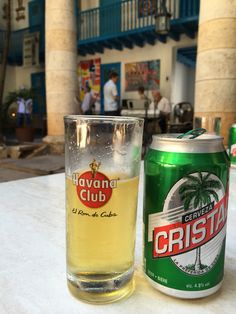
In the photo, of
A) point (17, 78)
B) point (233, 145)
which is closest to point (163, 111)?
point (233, 145)

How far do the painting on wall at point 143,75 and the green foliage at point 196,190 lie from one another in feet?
23.9

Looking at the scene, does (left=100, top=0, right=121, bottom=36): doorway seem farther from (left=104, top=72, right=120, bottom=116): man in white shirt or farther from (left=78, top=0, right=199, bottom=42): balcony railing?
(left=104, top=72, right=120, bottom=116): man in white shirt

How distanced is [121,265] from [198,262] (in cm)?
8

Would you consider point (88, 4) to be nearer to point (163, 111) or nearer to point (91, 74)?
point (91, 74)

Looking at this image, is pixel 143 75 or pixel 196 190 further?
pixel 143 75

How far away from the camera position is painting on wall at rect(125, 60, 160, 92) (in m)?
7.34

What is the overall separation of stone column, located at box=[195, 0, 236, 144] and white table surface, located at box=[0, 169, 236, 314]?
2505 mm

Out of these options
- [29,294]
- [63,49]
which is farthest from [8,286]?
[63,49]

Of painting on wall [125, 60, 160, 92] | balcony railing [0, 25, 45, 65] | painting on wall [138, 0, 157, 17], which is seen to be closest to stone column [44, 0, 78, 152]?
painting on wall [138, 0, 157, 17]

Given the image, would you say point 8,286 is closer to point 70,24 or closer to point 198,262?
point 198,262

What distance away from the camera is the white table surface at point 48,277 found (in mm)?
341

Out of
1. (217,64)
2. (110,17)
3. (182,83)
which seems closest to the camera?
(217,64)

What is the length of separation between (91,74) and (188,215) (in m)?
8.41

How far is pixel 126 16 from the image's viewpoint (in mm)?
7227
